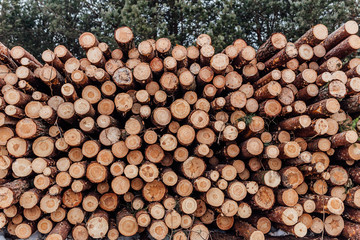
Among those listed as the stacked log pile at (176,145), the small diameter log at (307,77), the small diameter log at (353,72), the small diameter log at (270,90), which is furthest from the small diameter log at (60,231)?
the small diameter log at (353,72)

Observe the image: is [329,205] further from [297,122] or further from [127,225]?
[127,225]

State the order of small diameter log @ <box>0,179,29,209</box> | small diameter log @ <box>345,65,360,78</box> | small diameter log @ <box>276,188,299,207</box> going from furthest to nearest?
small diameter log @ <box>345,65,360,78</box> → small diameter log @ <box>276,188,299,207</box> → small diameter log @ <box>0,179,29,209</box>

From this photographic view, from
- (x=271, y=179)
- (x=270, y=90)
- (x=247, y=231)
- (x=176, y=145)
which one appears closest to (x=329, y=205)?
(x=271, y=179)

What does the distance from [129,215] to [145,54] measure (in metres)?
1.95

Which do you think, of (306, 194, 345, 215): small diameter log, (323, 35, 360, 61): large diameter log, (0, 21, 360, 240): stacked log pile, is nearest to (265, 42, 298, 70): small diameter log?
(0, 21, 360, 240): stacked log pile

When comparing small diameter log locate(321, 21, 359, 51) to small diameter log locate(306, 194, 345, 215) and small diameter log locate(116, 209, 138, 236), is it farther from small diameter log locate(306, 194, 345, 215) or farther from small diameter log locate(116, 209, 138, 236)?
small diameter log locate(116, 209, 138, 236)

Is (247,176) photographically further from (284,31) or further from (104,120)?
(284,31)

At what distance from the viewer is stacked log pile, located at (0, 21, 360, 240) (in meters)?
2.72

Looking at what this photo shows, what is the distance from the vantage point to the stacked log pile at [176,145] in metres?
2.72

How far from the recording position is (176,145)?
283cm

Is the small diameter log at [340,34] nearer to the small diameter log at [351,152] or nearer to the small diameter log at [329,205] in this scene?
the small diameter log at [351,152]

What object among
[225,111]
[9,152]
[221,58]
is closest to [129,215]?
[9,152]

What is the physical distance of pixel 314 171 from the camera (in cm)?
282

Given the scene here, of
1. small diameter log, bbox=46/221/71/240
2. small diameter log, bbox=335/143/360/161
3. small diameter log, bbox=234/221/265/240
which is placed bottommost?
small diameter log, bbox=234/221/265/240
